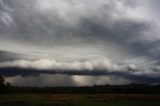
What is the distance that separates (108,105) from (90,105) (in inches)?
195

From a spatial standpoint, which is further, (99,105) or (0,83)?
(0,83)

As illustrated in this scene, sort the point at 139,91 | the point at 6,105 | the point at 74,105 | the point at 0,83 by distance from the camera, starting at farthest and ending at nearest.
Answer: the point at 139,91, the point at 0,83, the point at 74,105, the point at 6,105

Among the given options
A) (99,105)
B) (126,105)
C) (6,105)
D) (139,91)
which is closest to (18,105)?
(6,105)

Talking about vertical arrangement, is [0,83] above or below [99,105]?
above

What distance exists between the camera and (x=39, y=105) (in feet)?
257

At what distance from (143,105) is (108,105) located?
9.07m

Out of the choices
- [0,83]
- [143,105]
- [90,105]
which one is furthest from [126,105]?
[0,83]

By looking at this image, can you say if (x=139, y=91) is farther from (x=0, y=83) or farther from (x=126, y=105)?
(x=126, y=105)

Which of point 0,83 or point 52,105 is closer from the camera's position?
point 52,105

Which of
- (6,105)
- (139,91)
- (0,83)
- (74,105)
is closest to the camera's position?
(6,105)

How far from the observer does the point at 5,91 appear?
436 feet

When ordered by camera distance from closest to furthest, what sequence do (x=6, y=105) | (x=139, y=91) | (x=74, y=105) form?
(x=6, y=105) < (x=74, y=105) < (x=139, y=91)

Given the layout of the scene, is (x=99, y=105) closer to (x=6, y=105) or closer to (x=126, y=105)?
(x=126, y=105)

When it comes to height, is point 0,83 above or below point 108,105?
above
